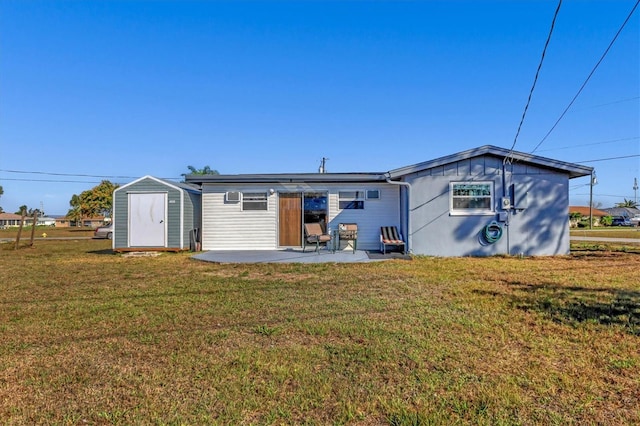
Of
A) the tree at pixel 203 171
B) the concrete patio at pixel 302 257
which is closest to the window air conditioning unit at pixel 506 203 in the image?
the concrete patio at pixel 302 257

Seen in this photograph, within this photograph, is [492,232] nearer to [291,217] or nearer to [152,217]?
[291,217]

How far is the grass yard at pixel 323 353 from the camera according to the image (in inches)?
81.5

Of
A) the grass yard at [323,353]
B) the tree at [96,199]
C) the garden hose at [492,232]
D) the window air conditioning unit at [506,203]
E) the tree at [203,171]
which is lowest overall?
the grass yard at [323,353]

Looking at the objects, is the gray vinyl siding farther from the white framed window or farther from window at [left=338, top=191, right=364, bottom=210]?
window at [left=338, top=191, right=364, bottom=210]

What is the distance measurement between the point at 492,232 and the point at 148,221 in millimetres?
10749

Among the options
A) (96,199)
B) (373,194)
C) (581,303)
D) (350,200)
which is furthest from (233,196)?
(96,199)

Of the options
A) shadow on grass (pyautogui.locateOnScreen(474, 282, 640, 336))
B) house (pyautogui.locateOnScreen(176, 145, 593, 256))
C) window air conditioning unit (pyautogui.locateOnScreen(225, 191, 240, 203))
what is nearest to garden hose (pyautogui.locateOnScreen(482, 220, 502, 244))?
house (pyautogui.locateOnScreen(176, 145, 593, 256))

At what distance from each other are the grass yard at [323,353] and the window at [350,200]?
5.39 m

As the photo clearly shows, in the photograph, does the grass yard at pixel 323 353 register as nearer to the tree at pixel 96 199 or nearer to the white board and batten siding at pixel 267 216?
the white board and batten siding at pixel 267 216

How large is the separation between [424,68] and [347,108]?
4.87 m

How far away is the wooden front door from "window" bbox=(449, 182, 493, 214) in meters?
4.77

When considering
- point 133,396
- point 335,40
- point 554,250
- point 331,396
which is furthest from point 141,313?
point 335,40

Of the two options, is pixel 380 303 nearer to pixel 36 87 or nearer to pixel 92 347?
pixel 92 347

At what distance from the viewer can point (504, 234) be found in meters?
9.54
